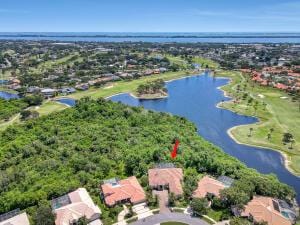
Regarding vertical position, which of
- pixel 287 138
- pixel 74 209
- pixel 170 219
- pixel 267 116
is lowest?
pixel 267 116

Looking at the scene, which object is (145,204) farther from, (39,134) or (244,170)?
(39,134)

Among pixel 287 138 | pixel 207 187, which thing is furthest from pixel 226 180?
pixel 287 138

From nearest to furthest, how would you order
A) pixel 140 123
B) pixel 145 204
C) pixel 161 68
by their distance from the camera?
1. pixel 145 204
2. pixel 140 123
3. pixel 161 68

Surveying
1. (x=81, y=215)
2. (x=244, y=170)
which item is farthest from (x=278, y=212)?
(x=81, y=215)

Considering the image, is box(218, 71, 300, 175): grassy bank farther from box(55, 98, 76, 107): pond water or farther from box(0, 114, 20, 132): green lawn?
box(0, 114, 20, 132): green lawn

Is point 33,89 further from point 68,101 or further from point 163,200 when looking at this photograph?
point 163,200

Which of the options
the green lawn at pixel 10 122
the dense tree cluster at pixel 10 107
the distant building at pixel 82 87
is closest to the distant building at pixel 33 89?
the distant building at pixel 82 87

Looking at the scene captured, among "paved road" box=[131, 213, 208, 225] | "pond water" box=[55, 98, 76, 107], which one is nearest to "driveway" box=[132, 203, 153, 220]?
"paved road" box=[131, 213, 208, 225]
